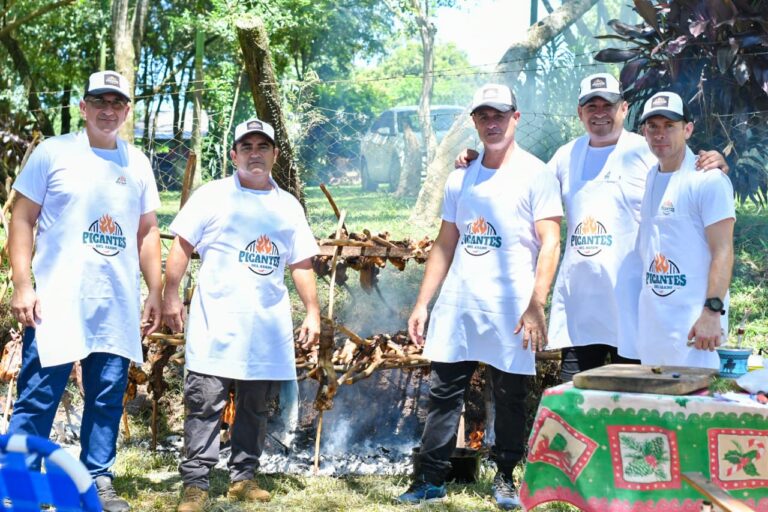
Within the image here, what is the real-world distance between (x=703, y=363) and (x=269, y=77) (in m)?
3.67

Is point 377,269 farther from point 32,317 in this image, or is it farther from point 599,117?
point 32,317

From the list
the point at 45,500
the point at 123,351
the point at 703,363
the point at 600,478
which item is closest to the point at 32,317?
the point at 123,351

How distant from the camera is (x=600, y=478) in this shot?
3537mm

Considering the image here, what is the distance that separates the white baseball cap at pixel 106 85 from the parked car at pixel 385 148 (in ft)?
25.0

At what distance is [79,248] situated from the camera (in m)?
4.66

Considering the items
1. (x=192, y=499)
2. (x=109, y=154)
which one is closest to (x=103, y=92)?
(x=109, y=154)

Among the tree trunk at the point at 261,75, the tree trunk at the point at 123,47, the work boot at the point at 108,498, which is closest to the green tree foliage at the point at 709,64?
the tree trunk at the point at 261,75

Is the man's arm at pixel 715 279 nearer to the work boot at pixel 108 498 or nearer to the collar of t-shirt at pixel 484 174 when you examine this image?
the collar of t-shirt at pixel 484 174

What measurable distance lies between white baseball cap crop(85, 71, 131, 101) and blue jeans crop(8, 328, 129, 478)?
3.78 ft

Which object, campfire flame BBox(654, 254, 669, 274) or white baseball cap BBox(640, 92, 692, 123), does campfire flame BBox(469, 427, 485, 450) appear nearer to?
campfire flame BBox(654, 254, 669, 274)

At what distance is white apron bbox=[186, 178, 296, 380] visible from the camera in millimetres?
4996

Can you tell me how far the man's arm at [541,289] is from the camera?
4742 mm

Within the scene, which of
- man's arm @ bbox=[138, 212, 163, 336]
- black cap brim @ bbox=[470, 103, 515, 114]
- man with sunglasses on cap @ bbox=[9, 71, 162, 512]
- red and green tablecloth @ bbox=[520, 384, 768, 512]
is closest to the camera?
red and green tablecloth @ bbox=[520, 384, 768, 512]

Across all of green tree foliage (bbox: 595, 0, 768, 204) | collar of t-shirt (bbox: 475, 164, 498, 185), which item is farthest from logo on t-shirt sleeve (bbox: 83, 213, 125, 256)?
green tree foliage (bbox: 595, 0, 768, 204)
